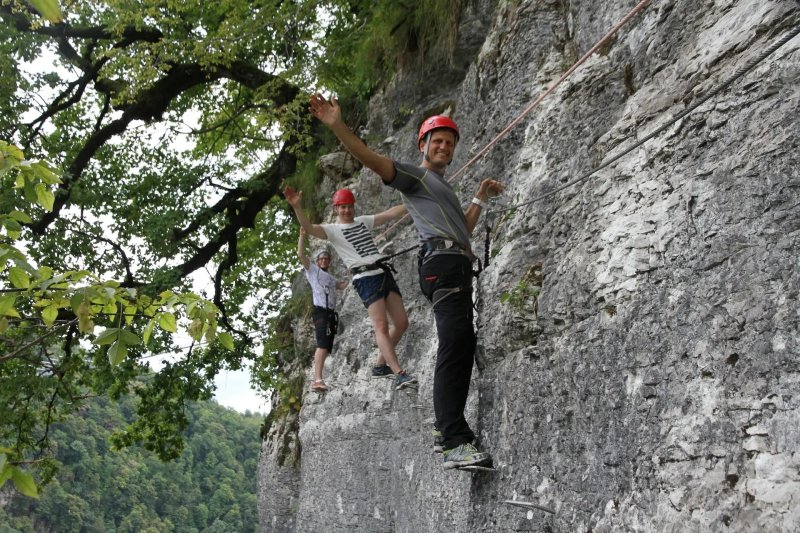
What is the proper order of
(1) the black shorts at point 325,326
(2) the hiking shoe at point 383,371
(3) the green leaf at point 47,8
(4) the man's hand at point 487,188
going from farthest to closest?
(1) the black shorts at point 325,326 → (2) the hiking shoe at point 383,371 → (4) the man's hand at point 487,188 → (3) the green leaf at point 47,8

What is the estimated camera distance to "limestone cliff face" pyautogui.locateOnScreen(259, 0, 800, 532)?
282 cm

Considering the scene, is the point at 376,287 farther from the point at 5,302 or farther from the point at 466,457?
the point at 5,302

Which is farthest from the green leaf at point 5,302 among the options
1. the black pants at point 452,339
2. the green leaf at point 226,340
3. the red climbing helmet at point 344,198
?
the red climbing helmet at point 344,198

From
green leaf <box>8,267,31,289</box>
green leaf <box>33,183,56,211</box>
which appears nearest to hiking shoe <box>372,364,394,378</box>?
green leaf <box>33,183,56,211</box>

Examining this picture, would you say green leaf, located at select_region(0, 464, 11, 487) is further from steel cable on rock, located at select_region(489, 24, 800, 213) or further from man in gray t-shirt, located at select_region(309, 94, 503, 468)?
steel cable on rock, located at select_region(489, 24, 800, 213)

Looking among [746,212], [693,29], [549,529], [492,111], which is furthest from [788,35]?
[492,111]

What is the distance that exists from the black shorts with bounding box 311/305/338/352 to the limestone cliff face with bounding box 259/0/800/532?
2.25 metres

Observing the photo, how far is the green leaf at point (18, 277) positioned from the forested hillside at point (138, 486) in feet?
240

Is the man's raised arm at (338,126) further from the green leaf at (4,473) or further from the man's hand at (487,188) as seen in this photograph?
the green leaf at (4,473)

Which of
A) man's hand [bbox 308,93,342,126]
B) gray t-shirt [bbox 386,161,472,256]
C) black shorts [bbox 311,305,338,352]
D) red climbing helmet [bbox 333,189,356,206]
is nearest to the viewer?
man's hand [bbox 308,93,342,126]

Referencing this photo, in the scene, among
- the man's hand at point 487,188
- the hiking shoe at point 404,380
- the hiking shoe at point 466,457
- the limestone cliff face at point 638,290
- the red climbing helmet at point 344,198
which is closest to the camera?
the limestone cliff face at point 638,290

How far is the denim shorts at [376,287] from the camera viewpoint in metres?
6.64

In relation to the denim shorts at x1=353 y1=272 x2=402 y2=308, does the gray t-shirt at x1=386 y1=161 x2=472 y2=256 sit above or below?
below

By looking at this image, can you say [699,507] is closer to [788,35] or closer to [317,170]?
[788,35]
